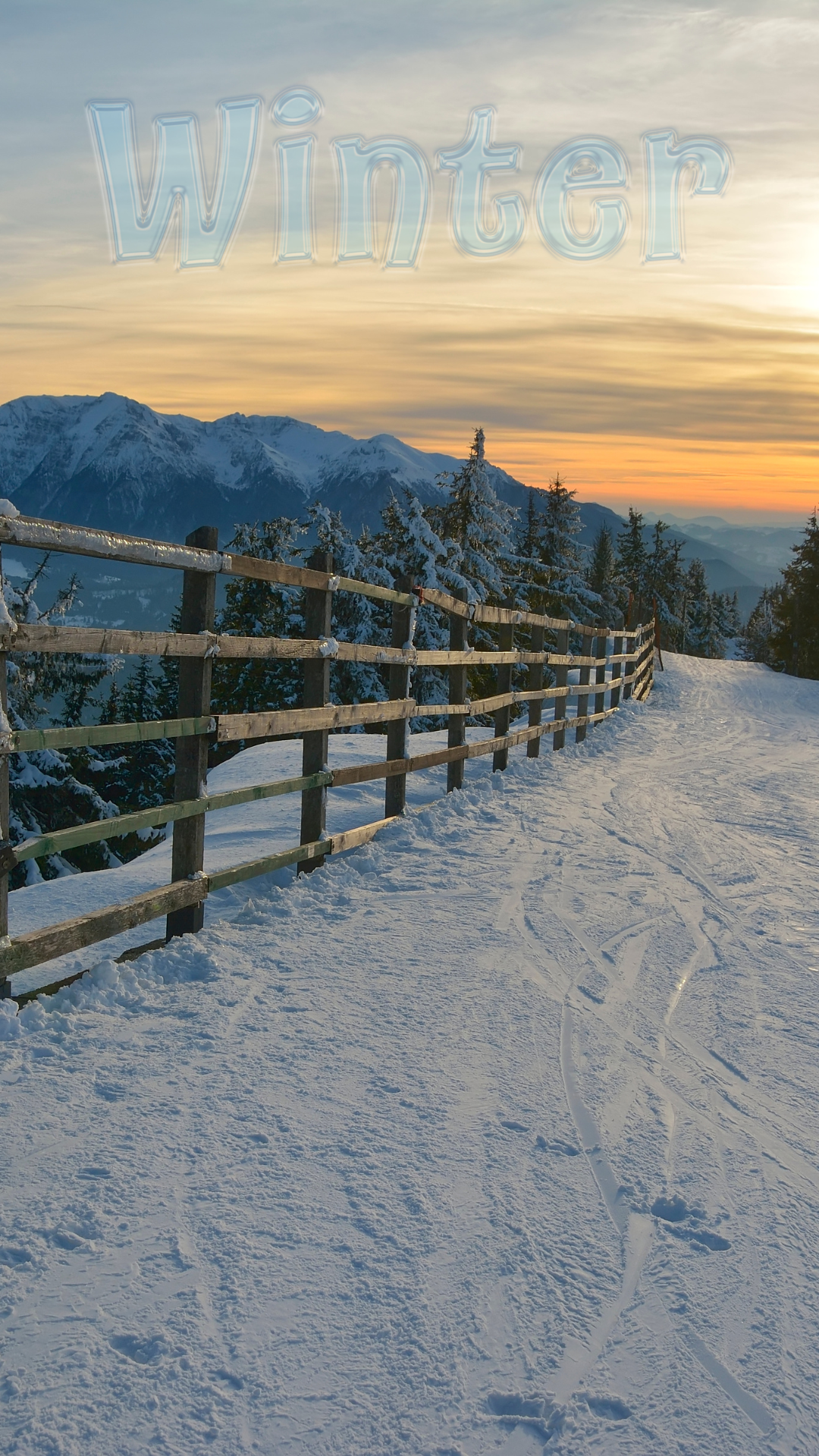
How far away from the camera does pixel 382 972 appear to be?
4539 millimetres

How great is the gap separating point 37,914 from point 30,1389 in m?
3.68

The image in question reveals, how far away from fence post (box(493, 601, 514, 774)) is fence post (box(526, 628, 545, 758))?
3.49ft

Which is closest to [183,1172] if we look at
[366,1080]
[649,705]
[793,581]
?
[366,1080]

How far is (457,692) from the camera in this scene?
29.8 ft

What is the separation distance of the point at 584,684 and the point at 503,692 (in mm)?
4891

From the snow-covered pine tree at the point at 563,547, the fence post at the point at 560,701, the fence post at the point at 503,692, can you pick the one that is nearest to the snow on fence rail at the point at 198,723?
the fence post at the point at 503,692

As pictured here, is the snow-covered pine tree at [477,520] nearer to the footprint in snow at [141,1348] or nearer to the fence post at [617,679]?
the fence post at [617,679]

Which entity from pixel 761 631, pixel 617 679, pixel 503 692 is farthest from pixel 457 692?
pixel 761 631

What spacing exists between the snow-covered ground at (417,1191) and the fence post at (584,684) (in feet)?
28.8

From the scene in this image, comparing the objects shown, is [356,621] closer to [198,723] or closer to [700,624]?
[198,723]

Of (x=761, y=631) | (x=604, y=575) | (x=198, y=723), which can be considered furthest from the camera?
(x=761, y=631)

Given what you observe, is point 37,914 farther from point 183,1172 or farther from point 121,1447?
point 121,1447

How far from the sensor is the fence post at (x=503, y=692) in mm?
10125

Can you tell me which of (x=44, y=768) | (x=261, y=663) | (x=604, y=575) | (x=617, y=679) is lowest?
(x=44, y=768)
